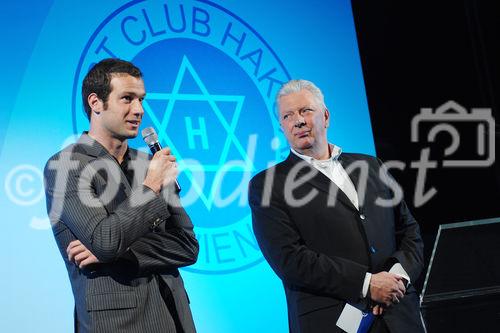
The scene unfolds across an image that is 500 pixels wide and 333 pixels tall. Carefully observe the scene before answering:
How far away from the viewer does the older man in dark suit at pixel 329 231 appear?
2473mm

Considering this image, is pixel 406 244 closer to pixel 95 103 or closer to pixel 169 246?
pixel 169 246

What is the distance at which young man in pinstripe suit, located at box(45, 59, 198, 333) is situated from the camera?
2.09 meters

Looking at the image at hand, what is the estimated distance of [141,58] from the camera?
3.32 m

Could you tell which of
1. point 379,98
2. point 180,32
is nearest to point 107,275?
point 180,32

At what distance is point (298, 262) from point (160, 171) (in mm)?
682

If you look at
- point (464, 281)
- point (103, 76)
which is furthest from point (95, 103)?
point (464, 281)

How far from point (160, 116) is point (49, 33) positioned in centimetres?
67

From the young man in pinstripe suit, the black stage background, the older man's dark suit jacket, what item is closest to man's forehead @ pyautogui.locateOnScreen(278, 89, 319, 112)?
the older man's dark suit jacket

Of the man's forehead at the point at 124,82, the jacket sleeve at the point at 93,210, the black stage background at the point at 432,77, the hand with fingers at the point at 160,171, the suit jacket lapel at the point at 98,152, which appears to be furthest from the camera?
the black stage background at the point at 432,77

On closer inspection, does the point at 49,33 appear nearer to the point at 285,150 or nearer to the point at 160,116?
the point at 160,116

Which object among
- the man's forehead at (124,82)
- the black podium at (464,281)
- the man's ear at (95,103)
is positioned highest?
the man's forehead at (124,82)

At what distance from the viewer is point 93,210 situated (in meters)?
2.13

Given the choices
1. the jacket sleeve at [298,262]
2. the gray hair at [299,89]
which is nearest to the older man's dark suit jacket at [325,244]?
the jacket sleeve at [298,262]

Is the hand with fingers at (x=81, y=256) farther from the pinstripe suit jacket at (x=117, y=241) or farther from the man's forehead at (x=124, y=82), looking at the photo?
the man's forehead at (x=124, y=82)
